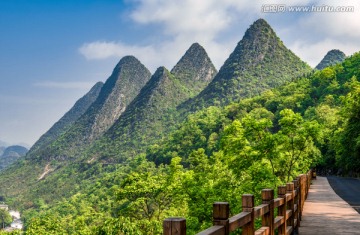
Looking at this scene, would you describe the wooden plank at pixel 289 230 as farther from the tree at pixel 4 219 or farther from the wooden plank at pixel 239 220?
the tree at pixel 4 219

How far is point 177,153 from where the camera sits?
10800cm

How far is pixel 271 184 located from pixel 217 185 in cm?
807

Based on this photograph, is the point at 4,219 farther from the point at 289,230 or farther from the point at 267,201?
the point at 267,201

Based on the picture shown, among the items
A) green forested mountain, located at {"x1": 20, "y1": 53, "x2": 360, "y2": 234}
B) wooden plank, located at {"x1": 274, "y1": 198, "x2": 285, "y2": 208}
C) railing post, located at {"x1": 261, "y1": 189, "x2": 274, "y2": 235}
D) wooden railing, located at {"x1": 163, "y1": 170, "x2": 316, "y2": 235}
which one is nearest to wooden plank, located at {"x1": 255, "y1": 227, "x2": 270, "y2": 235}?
wooden railing, located at {"x1": 163, "y1": 170, "x2": 316, "y2": 235}

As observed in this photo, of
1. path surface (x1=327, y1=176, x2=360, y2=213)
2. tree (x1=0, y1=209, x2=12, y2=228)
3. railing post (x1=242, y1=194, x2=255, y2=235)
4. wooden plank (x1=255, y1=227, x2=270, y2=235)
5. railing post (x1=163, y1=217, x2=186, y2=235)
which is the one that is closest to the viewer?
railing post (x1=163, y1=217, x2=186, y2=235)

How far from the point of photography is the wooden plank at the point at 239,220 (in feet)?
9.44

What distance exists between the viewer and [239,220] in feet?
10.2

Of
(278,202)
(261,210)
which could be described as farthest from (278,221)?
(261,210)

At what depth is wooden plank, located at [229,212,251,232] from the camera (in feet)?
9.44

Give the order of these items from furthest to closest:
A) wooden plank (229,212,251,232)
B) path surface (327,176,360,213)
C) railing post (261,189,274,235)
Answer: path surface (327,176,360,213)
railing post (261,189,274,235)
wooden plank (229,212,251,232)

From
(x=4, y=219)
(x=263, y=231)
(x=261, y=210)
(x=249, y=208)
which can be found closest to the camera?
(x=249, y=208)

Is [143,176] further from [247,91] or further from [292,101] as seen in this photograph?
A: [247,91]

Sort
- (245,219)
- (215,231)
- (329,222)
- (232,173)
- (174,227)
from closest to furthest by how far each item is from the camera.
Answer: (174,227), (215,231), (245,219), (329,222), (232,173)

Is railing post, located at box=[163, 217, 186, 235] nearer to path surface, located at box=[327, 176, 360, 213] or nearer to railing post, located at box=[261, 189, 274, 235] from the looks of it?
railing post, located at box=[261, 189, 274, 235]
